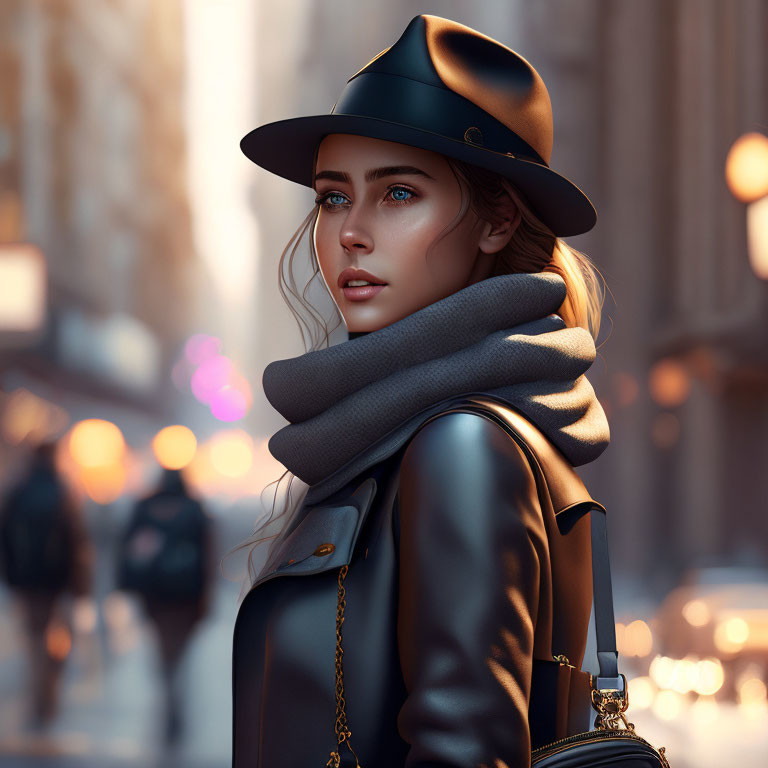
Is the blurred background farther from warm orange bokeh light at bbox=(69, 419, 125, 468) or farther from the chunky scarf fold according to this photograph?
the chunky scarf fold

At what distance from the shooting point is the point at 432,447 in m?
1.29

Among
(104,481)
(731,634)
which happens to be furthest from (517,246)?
(104,481)

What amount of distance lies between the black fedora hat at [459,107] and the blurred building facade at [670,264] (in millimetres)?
12562

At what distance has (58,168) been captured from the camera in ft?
77.6

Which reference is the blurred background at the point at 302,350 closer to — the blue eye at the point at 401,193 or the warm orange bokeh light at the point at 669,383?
the warm orange bokeh light at the point at 669,383

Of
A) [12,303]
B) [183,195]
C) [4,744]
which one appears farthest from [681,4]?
[183,195]

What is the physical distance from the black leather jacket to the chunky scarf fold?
1.8 inches

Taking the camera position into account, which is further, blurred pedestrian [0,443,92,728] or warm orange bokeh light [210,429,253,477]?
warm orange bokeh light [210,429,253,477]

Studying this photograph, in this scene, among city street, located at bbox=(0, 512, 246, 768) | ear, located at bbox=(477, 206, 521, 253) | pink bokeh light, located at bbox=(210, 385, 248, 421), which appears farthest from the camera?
pink bokeh light, located at bbox=(210, 385, 248, 421)

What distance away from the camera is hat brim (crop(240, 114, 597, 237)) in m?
1.50

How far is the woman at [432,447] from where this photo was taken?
1.24 m

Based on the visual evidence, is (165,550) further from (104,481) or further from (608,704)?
(104,481)

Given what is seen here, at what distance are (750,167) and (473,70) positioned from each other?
7079 millimetres

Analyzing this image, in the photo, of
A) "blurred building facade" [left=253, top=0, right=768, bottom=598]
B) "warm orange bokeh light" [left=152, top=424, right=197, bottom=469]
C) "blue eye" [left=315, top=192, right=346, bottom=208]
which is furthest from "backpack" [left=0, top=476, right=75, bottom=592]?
"blurred building facade" [left=253, top=0, right=768, bottom=598]
